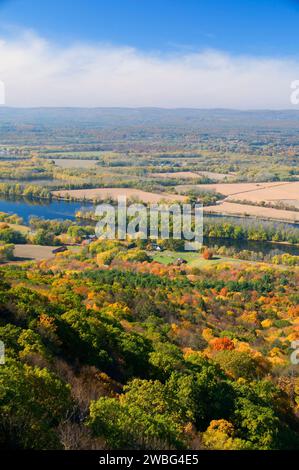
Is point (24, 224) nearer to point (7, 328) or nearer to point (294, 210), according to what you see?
point (294, 210)

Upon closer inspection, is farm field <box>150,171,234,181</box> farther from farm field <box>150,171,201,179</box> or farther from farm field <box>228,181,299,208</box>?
farm field <box>228,181,299,208</box>

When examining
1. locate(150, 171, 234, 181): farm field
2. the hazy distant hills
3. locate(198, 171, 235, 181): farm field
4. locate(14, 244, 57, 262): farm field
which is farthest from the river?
the hazy distant hills

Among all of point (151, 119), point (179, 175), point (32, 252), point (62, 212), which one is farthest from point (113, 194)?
point (151, 119)

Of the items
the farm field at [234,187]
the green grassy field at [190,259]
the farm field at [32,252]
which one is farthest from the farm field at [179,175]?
the farm field at [32,252]

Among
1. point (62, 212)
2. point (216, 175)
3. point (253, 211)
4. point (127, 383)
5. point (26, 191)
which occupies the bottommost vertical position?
point (62, 212)

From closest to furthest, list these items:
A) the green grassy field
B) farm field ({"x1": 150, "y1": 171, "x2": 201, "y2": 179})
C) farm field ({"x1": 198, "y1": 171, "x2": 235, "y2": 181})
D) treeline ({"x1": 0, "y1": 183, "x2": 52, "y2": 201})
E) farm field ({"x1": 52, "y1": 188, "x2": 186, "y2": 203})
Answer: the green grassy field
farm field ({"x1": 52, "y1": 188, "x2": 186, "y2": 203})
treeline ({"x1": 0, "y1": 183, "x2": 52, "y2": 201})
farm field ({"x1": 198, "y1": 171, "x2": 235, "y2": 181})
farm field ({"x1": 150, "y1": 171, "x2": 201, "y2": 179})

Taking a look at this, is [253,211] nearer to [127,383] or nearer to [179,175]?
[179,175]

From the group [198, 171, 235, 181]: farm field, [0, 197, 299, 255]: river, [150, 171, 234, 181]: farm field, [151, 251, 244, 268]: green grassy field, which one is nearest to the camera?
[151, 251, 244, 268]: green grassy field
